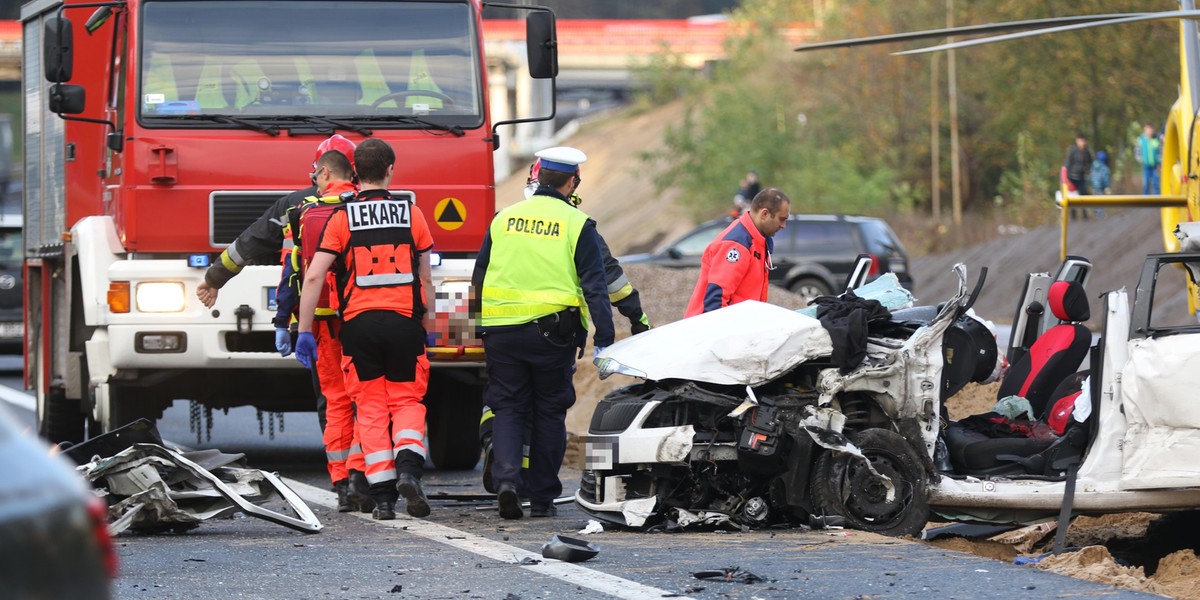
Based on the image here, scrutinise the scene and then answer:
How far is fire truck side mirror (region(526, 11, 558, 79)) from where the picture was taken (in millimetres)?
10453

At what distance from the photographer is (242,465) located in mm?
8727

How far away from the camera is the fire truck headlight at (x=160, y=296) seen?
995 cm

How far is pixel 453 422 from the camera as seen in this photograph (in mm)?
11133

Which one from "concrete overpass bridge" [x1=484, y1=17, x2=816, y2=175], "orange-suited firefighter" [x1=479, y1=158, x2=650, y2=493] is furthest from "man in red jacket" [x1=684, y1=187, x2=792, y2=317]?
"concrete overpass bridge" [x1=484, y1=17, x2=816, y2=175]

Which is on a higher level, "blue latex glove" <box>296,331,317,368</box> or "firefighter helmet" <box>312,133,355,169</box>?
"firefighter helmet" <box>312,133,355,169</box>

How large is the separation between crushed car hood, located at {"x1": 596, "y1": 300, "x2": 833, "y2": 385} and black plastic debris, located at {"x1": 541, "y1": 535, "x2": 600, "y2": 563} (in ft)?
3.62

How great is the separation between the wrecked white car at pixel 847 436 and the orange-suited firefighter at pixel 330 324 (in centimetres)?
124

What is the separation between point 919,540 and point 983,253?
29.8m

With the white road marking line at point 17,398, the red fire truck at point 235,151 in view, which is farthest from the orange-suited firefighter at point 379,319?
the white road marking line at point 17,398

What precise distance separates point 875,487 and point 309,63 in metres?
4.34

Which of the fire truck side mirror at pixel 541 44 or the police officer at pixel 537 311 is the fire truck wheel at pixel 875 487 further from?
the fire truck side mirror at pixel 541 44

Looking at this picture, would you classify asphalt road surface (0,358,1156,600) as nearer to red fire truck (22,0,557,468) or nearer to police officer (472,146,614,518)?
police officer (472,146,614,518)

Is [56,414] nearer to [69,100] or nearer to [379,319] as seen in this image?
[69,100]

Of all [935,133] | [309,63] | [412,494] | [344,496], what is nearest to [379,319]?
[412,494]
